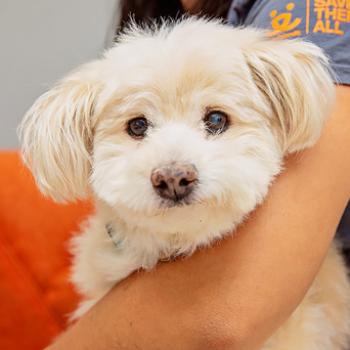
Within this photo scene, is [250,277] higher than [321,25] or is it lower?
lower

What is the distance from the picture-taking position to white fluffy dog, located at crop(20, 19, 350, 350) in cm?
76

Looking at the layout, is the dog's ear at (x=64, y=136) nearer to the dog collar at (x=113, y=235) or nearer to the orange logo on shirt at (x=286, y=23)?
the dog collar at (x=113, y=235)

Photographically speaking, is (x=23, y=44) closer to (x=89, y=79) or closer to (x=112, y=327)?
(x=89, y=79)

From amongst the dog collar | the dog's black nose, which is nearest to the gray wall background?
the dog collar

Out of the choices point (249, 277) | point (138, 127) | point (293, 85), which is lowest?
point (249, 277)

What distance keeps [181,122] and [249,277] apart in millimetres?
247

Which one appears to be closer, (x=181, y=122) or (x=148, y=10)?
(x=181, y=122)

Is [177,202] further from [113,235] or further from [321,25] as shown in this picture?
[321,25]

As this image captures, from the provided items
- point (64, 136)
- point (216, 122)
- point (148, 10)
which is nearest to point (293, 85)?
point (216, 122)

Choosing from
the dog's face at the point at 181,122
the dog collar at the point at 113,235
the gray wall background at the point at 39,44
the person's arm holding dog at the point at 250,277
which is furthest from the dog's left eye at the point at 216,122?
the gray wall background at the point at 39,44

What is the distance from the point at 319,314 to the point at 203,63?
52 cm

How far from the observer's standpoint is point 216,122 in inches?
32.8

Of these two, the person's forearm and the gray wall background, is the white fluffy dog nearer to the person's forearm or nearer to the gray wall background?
the person's forearm

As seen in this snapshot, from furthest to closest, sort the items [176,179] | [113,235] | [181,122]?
[113,235] → [181,122] → [176,179]
